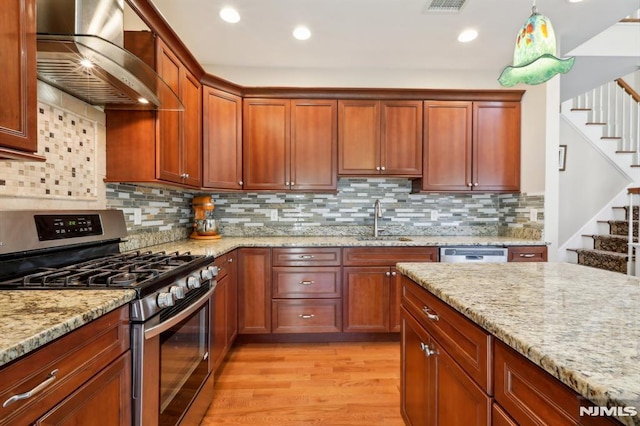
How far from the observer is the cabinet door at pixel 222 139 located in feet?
9.23

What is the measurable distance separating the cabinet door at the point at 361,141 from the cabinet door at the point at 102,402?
2.43 metres

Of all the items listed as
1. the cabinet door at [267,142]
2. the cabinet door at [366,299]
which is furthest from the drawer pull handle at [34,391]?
the cabinet door at [267,142]

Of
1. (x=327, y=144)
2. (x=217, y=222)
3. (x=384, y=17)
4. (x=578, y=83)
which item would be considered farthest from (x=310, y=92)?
(x=578, y=83)

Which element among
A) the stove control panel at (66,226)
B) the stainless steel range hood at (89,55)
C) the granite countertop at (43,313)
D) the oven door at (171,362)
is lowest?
the oven door at (171,362)

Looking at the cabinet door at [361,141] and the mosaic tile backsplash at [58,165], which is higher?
the cabinet door at [361,141]

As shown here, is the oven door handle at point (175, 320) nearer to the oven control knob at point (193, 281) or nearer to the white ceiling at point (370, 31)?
the oven control knob at point (193, 281)

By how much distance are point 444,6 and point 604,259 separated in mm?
3644

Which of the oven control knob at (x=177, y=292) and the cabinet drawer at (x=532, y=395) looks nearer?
the cabinet drawer at (x=532, y=395)

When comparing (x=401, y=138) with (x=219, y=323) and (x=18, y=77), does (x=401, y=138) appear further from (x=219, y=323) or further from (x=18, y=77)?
(x=18, y=77)

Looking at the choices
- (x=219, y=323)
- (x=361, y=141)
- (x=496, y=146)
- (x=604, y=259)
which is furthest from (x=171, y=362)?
(x=604, y=259)

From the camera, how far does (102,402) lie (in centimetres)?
98

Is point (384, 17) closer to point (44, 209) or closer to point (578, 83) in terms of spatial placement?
point (44, 209)

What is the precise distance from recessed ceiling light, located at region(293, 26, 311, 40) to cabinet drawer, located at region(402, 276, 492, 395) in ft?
7.37

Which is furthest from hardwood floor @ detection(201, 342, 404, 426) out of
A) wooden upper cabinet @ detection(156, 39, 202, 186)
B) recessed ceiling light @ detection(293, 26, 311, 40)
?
recessed ceiling light @ detection(293, 26, 311, 40)
